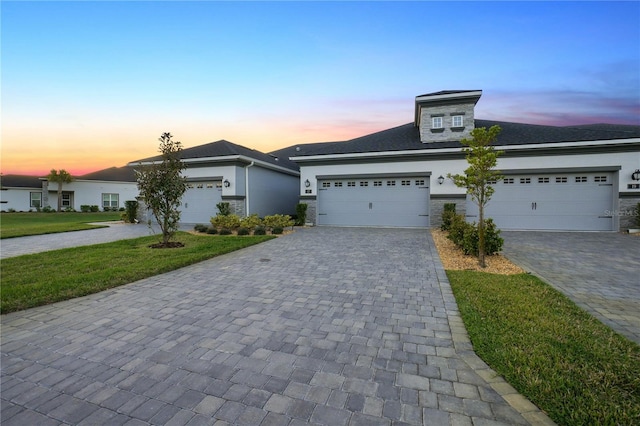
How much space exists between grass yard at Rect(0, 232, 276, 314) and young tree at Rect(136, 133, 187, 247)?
4.09ft

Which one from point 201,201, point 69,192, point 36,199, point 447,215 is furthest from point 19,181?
point 447,215

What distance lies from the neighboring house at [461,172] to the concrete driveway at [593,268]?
1698 millimetres

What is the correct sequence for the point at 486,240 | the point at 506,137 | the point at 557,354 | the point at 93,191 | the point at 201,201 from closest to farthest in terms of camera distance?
the point at 557,354, the point at 486,240, the point at 506,137, the point at 201,201, the point at 93,191

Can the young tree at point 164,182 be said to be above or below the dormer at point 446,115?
below

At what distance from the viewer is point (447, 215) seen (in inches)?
486

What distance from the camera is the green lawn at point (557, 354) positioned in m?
2.12

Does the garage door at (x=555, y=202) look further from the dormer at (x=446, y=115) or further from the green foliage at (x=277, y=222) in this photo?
the green foliage at (x=277, y=222)

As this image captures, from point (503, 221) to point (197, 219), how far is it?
53.8 ft

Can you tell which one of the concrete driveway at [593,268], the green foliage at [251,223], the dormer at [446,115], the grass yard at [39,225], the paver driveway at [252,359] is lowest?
the paver driveway at [252,359]

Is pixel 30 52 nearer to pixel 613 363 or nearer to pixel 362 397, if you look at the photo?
pixel 362 397

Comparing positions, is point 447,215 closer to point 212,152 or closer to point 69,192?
point 212,152

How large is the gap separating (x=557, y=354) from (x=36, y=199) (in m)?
45.2

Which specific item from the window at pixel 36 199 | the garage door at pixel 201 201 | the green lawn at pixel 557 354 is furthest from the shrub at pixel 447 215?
the window at pixel 36 199

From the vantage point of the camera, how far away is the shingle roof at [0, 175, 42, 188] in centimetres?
3117
